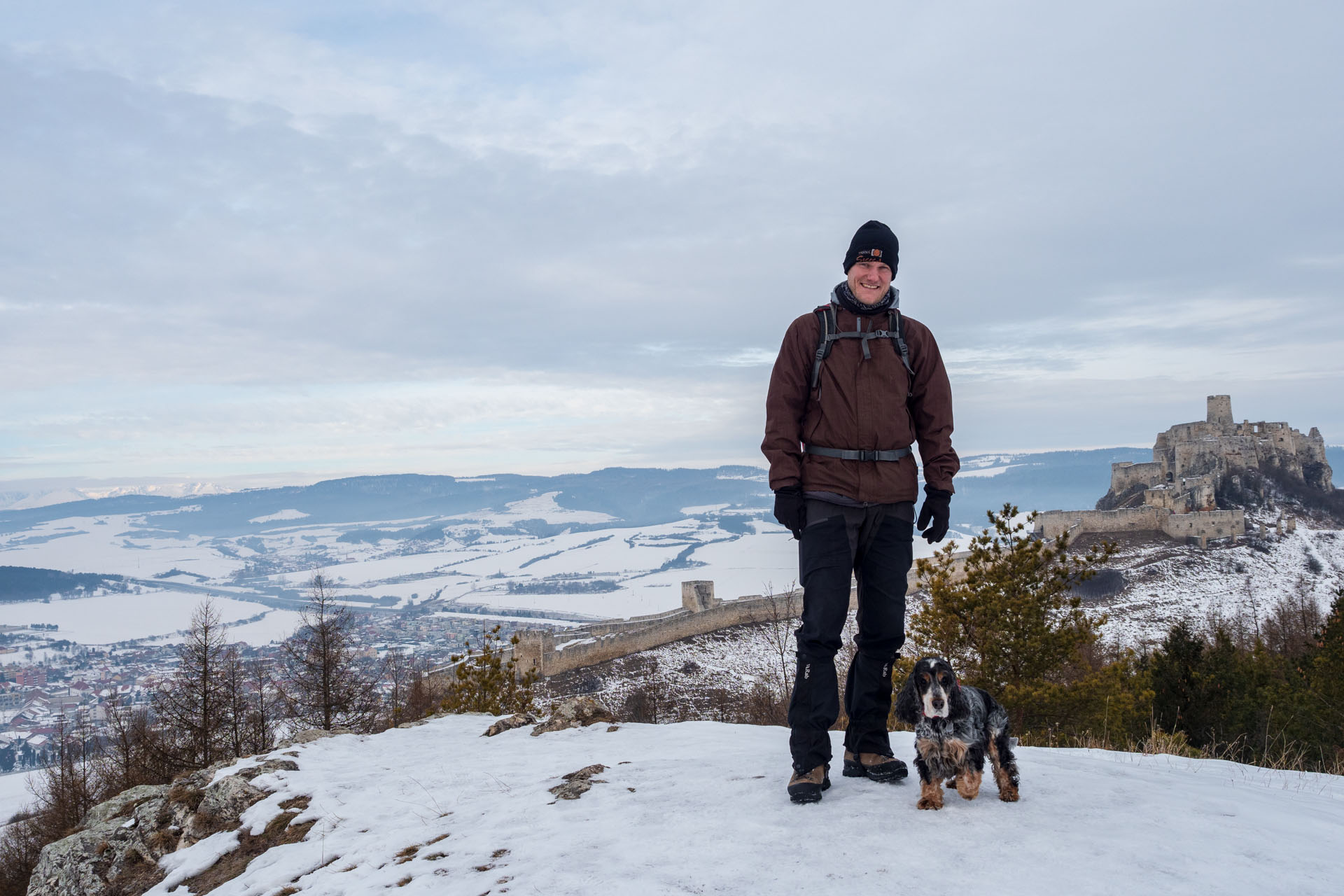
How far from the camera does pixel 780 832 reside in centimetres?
297

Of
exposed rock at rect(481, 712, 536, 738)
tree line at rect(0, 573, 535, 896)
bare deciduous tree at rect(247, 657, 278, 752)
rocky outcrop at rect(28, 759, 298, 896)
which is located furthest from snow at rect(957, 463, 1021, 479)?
rocky outcrop at rect(28, 759, 298, 896)

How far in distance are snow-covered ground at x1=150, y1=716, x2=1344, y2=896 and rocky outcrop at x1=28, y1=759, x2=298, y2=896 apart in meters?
0.26

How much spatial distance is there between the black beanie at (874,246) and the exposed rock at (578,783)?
306 centimetres

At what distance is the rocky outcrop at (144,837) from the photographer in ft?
16.0

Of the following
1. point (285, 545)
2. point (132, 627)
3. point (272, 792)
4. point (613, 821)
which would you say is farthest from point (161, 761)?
point (285, 545)

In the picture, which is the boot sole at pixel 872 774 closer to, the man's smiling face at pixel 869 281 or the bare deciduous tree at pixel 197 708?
the man's smiling face at pixel 869 281

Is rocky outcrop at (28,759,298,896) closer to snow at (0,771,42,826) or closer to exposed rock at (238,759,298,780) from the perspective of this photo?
exposed rock at (238,759,298,780)

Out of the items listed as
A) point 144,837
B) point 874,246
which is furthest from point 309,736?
point 874,246

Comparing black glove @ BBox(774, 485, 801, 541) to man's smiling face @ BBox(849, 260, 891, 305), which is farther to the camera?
man's smiling face @ BBox(849, 260, 891, 305)

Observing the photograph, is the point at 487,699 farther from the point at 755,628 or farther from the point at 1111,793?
the point at 755,628

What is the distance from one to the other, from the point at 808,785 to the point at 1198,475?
58361 millimetres

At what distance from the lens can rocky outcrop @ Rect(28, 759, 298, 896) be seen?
4.89 metres

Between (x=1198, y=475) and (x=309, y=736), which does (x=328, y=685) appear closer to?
(x=309, y=736)

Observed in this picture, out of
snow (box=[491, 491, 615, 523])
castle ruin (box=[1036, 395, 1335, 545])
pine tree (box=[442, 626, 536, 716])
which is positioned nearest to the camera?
pine tree (box=[442, 626, 536, 716])
